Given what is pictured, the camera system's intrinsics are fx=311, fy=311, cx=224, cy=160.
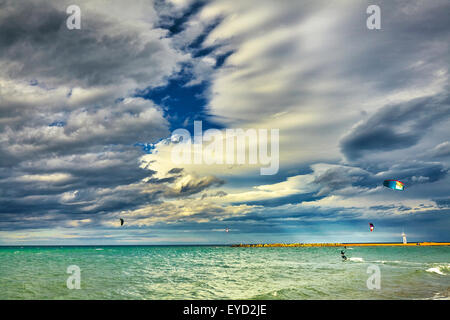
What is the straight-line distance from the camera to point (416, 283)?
31.3m

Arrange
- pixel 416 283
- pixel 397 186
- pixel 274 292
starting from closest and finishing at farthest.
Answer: pixel 274 292
pixel 416 283
pixel 397 186
